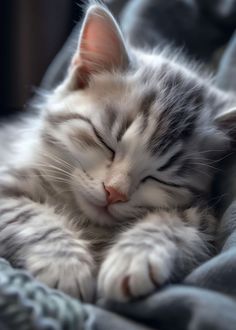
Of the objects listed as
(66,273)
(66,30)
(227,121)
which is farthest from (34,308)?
(66,30)

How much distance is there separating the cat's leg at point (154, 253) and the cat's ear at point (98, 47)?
14.7 inches

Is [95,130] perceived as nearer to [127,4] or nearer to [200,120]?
[200,120]

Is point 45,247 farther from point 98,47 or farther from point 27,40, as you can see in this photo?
point 27,40

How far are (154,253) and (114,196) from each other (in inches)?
6.3

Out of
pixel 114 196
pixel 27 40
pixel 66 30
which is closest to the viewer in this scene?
pixel 114 196

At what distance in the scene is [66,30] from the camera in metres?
2.20

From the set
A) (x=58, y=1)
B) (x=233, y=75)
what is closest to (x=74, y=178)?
(x=233, y=75)

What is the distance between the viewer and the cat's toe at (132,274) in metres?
0.77

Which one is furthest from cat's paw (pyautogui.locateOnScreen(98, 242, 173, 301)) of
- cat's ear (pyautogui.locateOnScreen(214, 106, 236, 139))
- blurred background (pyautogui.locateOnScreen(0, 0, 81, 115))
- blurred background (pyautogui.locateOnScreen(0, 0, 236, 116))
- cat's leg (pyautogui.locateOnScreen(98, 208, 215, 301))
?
blurred background (pyautogui.locateOnScreen(0, 0, 81, 115))

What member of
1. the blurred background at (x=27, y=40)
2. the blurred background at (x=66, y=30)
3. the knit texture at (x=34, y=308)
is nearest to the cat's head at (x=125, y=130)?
the knit texture at (x=34, y=308)

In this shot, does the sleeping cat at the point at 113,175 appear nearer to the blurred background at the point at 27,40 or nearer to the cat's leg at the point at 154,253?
the cat's leg at the point at 154,253

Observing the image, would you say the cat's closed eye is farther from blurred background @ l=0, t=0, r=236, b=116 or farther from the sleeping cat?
blurred background @ l=0, t=0, r=236, b=116

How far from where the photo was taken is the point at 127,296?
773 mm

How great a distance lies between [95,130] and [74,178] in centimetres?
11
